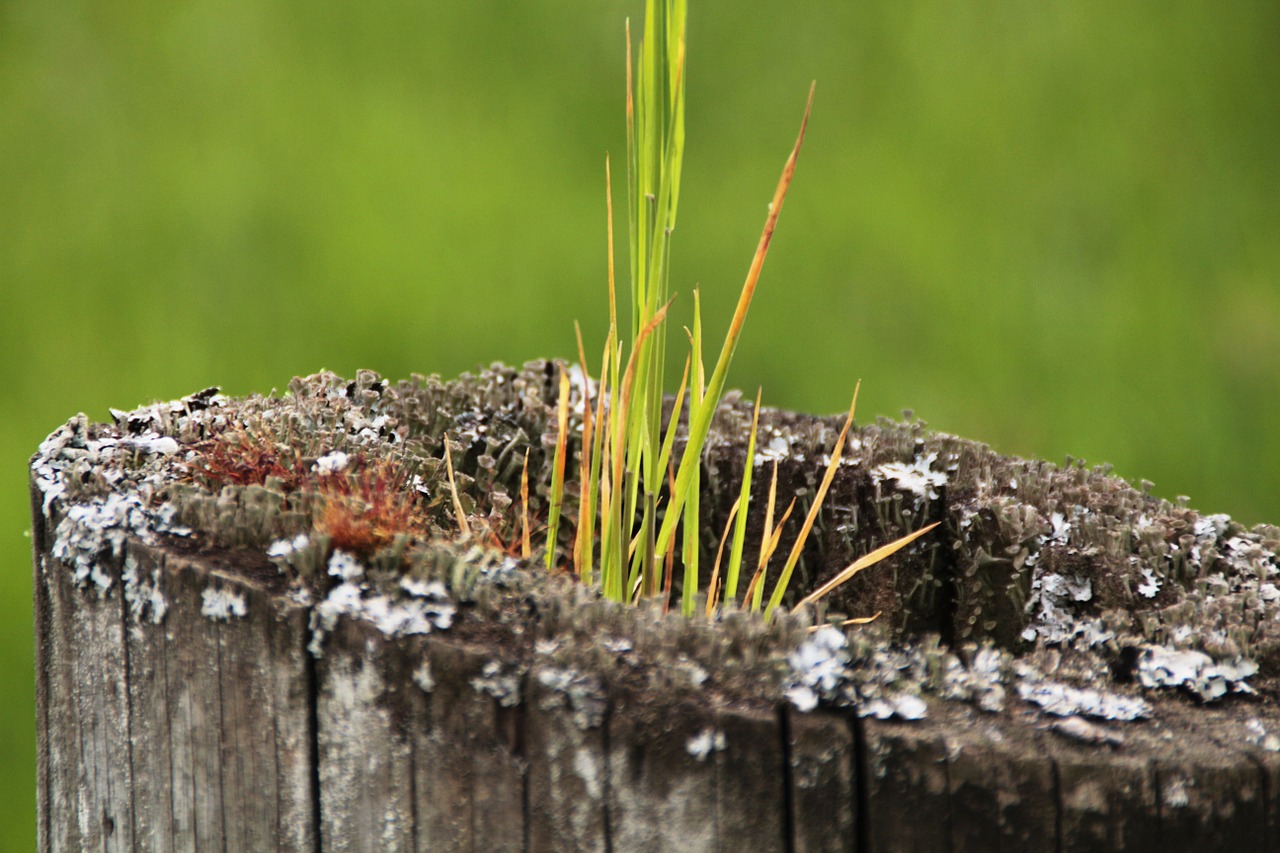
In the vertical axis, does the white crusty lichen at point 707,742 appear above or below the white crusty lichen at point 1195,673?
below

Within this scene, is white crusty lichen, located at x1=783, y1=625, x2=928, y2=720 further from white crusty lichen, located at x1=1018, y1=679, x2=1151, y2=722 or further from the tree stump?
white crusty lichen, located at x1=1018, y1=679, x2=1151, y2=722

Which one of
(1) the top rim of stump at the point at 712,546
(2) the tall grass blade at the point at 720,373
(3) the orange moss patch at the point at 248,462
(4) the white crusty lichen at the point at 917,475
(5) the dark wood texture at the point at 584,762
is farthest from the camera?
(4) the white crusty lichen at the point at 917,475

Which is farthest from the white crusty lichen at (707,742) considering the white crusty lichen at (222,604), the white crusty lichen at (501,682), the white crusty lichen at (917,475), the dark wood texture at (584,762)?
the white crusty lichen at (917,475)

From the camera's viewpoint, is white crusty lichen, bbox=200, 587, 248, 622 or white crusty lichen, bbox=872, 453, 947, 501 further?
white crusty lichen, bbox=872, 453, 947, 501

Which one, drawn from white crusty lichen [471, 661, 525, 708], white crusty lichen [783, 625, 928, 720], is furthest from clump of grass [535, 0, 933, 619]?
white crusty lichen [471, 661, 525, 708]

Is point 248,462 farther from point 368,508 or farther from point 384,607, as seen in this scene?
point 384,607

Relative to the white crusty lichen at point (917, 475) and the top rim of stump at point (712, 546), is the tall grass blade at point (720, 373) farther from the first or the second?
the white crusty lichen at point (917, 475)

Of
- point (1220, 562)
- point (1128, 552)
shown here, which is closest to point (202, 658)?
point (1128, 552)

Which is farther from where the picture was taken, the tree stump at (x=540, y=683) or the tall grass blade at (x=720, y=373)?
the tall grass blade at (x=720, y=373)
